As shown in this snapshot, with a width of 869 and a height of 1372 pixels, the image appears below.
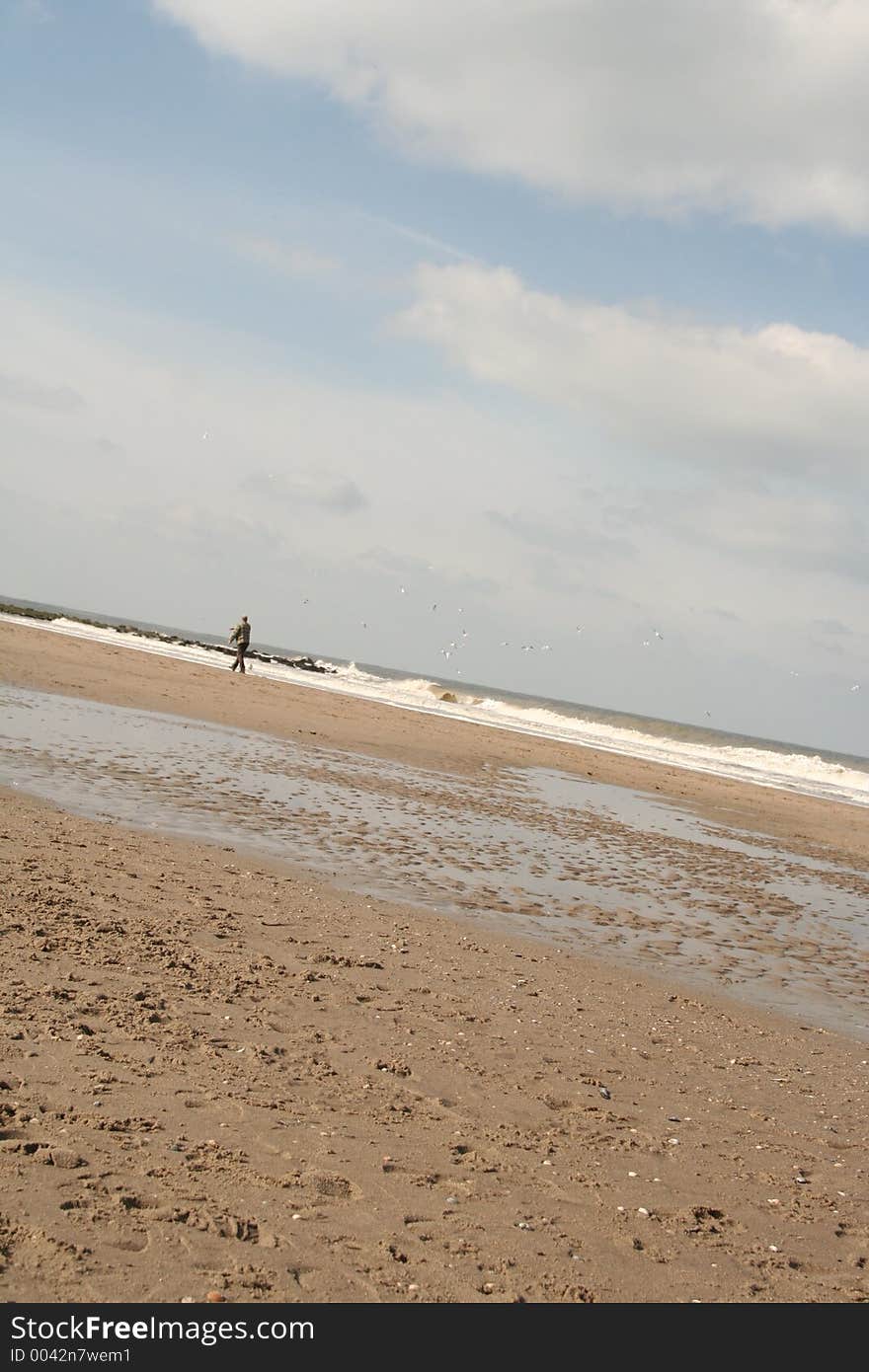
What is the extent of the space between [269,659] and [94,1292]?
65673 millimetres

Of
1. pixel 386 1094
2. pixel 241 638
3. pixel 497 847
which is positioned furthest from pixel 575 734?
pixel 386 1094

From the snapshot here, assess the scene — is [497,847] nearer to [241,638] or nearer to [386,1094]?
[386,1094]

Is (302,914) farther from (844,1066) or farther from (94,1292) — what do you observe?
(94,1292)

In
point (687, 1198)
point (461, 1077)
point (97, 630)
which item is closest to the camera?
point (687, 1198)

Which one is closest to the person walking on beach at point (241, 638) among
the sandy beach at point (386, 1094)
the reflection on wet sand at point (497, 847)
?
the reflection on wet sand at point (497, 847)

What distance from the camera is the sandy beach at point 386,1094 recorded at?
4020 mm

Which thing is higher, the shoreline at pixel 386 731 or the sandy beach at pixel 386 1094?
the shoreline at pixel 386 731

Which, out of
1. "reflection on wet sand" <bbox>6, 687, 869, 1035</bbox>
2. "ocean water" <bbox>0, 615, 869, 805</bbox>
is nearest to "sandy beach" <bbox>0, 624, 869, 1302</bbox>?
"reflection on wet sand" <bbox>6, 687, 869, 1035</bbox>

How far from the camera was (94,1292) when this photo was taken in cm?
350

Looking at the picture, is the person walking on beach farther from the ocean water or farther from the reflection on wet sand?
the reflection on wet sand

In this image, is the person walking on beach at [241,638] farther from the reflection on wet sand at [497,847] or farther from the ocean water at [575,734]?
the reflection on wet sand at [497,847]

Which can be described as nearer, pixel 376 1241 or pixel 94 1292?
pixel 94 1292

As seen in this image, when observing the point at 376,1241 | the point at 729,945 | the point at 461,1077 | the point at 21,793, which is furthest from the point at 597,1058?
the point at 21,793

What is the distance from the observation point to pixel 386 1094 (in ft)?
18.5
